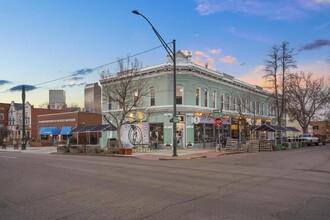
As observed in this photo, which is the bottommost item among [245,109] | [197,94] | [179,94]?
[245,109]

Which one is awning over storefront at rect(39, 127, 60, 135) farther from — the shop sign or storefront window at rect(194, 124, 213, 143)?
the shop sign

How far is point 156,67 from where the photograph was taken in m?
35.4

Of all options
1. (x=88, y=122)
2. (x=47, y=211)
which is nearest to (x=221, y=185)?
(x=47, y=211)

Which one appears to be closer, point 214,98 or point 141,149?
point 141,149

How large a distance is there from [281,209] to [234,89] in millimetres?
37949

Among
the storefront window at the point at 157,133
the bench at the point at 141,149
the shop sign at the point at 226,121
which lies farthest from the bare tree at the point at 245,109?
the bench at the point at 141,149

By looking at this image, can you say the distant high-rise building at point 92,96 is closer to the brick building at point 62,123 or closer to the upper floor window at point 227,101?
the brick building at point 62,123

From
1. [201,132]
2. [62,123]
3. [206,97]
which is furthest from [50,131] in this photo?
[206,97]

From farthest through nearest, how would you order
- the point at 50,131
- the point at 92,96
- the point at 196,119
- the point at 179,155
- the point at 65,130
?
the point at 92,96 < the point at 50,131 < the point at 65,130 < the point at 196,119 < the point at 179,155

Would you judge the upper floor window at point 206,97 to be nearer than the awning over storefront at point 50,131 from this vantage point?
Yes

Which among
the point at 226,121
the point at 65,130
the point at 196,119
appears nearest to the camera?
the point at 196,119

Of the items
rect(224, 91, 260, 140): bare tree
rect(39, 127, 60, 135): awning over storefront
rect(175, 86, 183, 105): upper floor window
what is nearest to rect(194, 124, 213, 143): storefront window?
rect(175, 86, 183, 105): upper floor window

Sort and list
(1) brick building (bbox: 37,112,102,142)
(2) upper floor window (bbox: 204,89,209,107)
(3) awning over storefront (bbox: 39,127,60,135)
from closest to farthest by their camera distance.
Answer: (2) upper floor window (bbox: 204,89,209,107) → (1) brick building (bbox: 37,112,102,142) → (3) awning over storefront (bbox: 39,127,60,135)

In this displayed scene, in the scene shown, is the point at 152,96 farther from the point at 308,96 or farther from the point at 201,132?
the point at 308,96
